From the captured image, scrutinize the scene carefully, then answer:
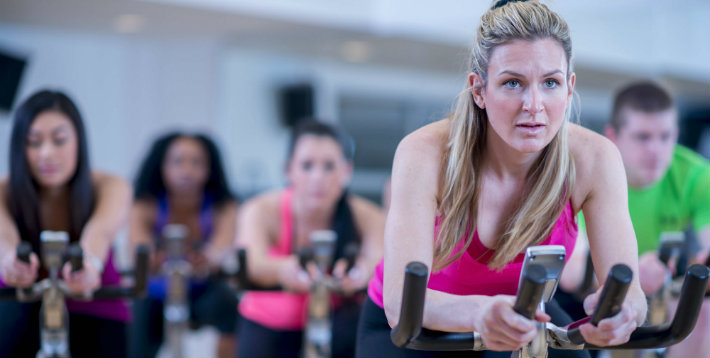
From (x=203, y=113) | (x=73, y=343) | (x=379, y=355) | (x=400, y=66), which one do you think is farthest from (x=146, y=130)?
(x=379, y=355)

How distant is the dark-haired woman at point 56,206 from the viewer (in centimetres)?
217

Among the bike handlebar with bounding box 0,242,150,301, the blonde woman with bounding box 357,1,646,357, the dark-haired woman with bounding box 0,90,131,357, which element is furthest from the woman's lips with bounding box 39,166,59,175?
the blonde woman with bounding box 357,1,646,357

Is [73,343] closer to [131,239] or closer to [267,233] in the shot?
[267,233]

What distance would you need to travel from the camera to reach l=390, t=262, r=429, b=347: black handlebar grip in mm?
1083

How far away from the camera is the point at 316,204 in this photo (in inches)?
118

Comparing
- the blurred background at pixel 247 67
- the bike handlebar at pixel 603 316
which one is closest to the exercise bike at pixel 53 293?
the bike handlebar at pixel 603 316

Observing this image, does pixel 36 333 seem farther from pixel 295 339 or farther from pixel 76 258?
pixel 295 339

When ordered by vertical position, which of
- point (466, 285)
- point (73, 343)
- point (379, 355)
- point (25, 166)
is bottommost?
point (73, 343)

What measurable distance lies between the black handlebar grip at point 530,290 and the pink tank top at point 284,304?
1.93 meters

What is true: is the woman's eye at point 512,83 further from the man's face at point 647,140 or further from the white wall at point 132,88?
the white wall at point 132,88

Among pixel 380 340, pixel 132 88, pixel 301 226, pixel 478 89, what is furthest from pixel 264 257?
pixel 132 88

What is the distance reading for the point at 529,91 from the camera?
120cm

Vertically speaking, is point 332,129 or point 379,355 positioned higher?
point 332,129

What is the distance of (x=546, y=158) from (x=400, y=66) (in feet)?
13.0
